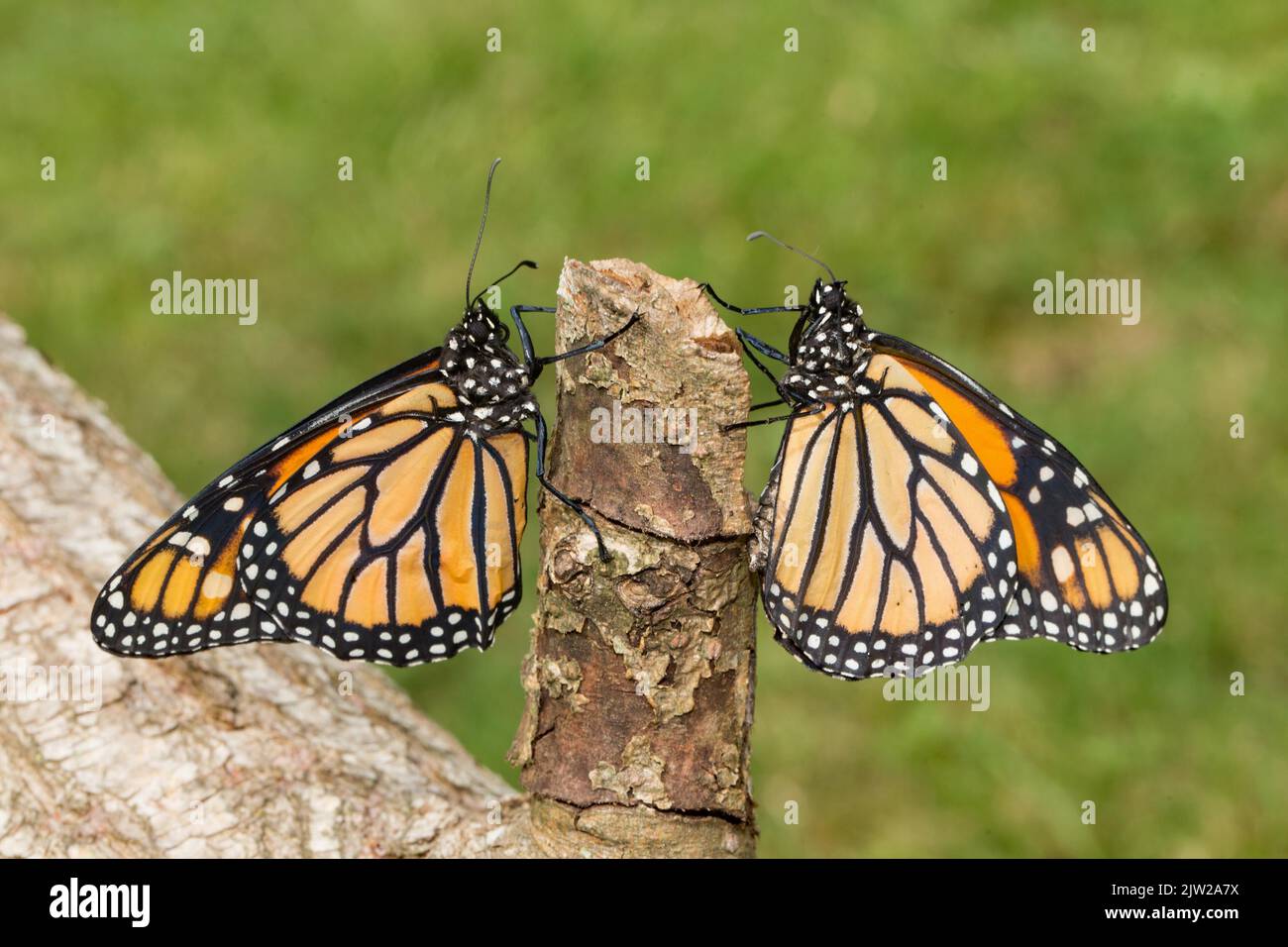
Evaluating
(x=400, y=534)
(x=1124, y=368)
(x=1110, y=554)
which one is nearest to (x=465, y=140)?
(x=1124, y=368)

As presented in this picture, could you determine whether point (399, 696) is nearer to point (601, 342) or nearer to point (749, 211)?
point (601, 342)

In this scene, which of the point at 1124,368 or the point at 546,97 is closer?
the point at 1124,368

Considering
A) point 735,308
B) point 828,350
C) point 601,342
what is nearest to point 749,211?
point 828,350

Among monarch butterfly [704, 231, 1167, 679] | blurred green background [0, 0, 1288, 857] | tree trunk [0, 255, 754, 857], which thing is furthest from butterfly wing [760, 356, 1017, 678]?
blurred green background [0, 0, 1288, 857]

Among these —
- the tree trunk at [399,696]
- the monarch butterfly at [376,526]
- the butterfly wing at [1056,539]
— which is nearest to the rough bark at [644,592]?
the tree trunk at [399,696]

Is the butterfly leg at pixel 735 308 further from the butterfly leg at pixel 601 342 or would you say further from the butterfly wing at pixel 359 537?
→ the butterfly wing at pixel 359 537

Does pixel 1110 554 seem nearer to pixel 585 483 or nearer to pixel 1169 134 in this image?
pixel 585 483

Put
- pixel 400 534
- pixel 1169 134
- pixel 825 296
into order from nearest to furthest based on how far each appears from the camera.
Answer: pixel 825 296
pixel 400 534
pixel 1169 134
